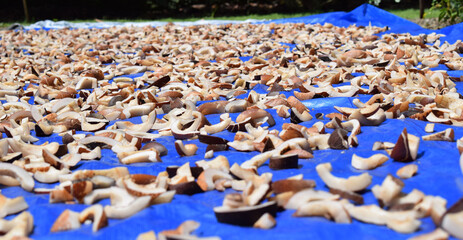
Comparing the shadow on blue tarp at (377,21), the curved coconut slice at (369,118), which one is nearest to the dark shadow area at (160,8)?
the shadow on blue tarp at (377,21)

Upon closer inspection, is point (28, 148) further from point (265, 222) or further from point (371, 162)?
point (371, 162)

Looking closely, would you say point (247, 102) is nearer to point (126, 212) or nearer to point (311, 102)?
point (311, 102)

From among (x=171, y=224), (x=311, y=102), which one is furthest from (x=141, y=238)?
(x=311, y=102)

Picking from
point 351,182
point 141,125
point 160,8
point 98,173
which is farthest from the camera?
point 160,8

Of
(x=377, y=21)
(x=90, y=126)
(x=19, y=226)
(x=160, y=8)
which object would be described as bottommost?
(x=160, y=8)

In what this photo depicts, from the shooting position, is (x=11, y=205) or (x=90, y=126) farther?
(x=90, y=126)

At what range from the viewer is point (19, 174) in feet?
4.40

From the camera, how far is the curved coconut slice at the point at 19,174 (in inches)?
51.4

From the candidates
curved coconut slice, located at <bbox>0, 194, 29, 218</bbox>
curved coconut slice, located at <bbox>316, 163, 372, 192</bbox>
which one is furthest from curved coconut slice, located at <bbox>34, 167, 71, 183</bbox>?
curved coconut slice, located at <bbox>316, 163, 372, 192</bbox>

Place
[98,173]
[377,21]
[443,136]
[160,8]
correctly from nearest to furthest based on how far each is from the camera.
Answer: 1. [98,173]
2. [443,136]
3. [377,21]
4. [160,8]

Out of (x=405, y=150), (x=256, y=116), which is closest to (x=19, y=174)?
(x=256, y=116)

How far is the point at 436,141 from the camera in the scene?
149cm

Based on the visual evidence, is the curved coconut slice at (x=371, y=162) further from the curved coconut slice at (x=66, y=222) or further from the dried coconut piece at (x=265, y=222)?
the curved coconut slice at (x=66, y=222)

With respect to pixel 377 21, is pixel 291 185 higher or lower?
higher
